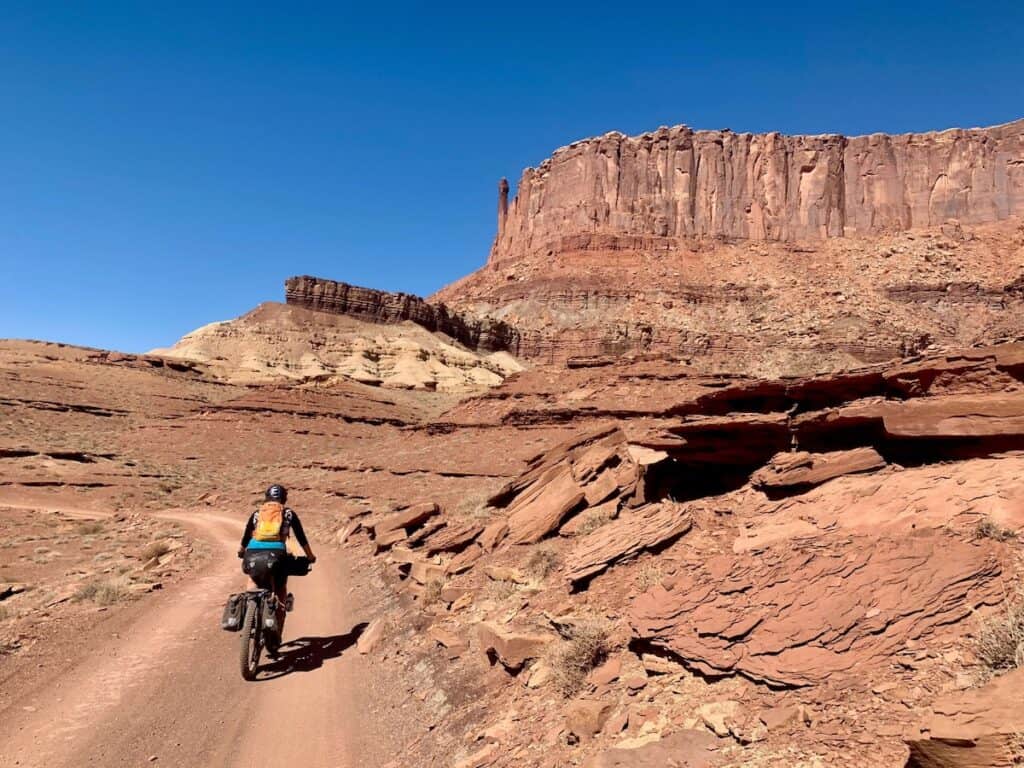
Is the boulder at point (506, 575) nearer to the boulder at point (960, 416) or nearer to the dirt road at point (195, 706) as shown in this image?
the dirt road at point (195, 706)

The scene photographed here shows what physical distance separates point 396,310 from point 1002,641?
82.5 meters

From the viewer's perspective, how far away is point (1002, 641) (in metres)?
3.22

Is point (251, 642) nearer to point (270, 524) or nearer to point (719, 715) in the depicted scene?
point (270, 524)

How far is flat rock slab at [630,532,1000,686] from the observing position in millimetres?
3789

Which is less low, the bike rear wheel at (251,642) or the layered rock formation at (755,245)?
the layered rock formation at (755,245)

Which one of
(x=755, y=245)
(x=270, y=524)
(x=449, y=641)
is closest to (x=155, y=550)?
(x=270, y=524)

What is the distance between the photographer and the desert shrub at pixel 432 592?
846cm

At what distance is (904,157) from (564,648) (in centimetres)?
12451

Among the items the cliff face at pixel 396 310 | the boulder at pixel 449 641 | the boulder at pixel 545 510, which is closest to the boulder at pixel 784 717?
the boulder at pixel 449 641

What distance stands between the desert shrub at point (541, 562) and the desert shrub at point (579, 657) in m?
2.58

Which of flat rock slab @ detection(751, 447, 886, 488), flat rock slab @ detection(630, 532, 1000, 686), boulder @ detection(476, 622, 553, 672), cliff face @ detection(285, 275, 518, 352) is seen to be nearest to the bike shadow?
boulder @ detection(476, 622, 553, 672)

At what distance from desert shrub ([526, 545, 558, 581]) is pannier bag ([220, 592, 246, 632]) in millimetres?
3359

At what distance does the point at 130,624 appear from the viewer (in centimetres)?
819

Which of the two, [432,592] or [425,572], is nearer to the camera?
[432,592]
